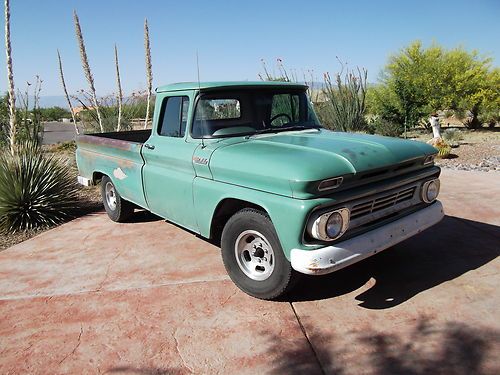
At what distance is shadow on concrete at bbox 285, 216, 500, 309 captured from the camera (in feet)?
11.2

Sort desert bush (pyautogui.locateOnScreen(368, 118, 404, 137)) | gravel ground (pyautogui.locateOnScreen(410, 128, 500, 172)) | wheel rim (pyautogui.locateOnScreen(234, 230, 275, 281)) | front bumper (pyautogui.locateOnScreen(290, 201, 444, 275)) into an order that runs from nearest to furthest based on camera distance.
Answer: front bumper (pyautogui.locateOnScreen(290, 201, 444, 275)), wheel rim (pyautogui.locateOnScreen(234, 230, 275, 281)), gravel ground (pyautogui.locateOnScreen(410, 128, 500, 172)), desert bush (pyautogui.locateOnScreen(368, 118, 404, 137))

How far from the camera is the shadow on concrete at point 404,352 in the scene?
247 cm

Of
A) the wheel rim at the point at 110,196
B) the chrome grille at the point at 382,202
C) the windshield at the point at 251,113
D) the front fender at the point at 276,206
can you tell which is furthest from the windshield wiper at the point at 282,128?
the wheel rim at the point at 110,196

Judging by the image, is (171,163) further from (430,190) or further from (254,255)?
(430,190)

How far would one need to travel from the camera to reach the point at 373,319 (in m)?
3.01

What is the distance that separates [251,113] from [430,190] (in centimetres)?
190

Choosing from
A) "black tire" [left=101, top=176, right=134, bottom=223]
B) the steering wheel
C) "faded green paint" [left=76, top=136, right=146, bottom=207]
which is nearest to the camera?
the steering wheel

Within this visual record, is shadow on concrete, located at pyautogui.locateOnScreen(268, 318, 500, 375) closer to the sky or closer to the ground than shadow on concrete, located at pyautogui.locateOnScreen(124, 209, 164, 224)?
closer to the ground

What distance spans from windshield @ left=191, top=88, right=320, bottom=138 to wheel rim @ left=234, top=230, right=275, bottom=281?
1048mm

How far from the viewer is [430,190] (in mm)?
3768

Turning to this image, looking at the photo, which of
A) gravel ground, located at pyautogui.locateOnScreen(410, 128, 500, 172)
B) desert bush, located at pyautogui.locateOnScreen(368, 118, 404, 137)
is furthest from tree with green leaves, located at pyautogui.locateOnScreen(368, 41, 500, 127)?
gravel ground, located at pyautogui.locateOnScreen(410, 128, 500, 172)

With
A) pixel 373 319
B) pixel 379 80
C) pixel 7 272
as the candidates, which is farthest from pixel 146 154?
pixel 379 80

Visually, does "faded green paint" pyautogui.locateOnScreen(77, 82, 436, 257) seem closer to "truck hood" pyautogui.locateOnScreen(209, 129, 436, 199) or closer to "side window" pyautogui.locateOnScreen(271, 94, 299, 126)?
"truck hood" pyautogui.locateOnScreen(209, 129, 436, 199)

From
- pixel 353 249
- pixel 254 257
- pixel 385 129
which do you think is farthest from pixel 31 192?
pixel 385 129
